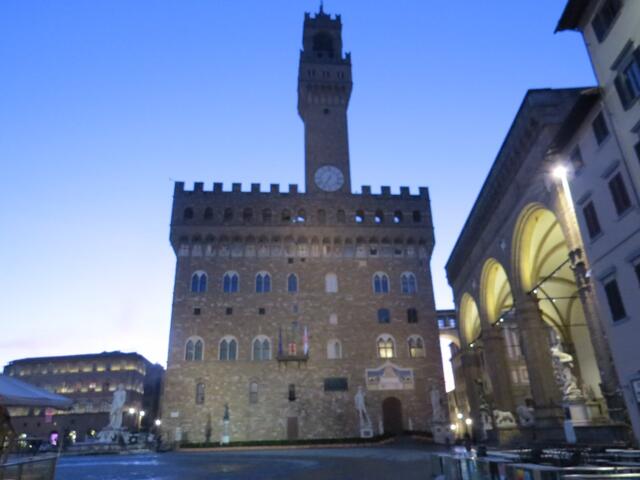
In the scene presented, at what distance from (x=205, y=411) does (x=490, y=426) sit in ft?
57.8

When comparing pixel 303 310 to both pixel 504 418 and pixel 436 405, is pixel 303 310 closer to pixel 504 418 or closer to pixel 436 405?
pixel 436 405

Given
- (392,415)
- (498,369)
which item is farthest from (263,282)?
(498,369)

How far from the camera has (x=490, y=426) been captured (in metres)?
23.6

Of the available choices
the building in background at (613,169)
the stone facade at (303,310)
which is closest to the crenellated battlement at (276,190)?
the stone facade at (303,310)

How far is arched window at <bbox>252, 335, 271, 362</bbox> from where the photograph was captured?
105 ft

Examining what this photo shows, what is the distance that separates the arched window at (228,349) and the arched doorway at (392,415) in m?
10.9

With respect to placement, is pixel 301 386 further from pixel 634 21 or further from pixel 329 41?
pixel 329 41

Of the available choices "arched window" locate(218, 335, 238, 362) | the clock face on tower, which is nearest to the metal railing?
"arched window" locate(218, 335, 238, 362)

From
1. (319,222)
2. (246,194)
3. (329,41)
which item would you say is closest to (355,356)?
(319,222)

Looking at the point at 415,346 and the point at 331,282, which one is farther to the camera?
the point at 331,282

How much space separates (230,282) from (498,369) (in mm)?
18947

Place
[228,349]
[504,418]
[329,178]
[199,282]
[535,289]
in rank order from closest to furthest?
1. [535,289]
2. [504,418]
3. [228,349]
4. [199,282]
5. [329,178]

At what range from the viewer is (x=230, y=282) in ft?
111

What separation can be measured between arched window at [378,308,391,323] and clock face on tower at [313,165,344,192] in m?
10.3
